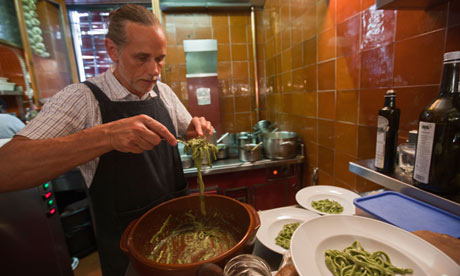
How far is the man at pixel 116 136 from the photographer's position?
0.98 m

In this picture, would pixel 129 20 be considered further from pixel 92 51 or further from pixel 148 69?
pixel 92 51

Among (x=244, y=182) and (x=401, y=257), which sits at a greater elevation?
(x=401, y=257)

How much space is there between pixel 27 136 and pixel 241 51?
3.21 metres

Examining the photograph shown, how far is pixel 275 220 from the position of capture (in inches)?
52.4

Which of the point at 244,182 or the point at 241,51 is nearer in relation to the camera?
the point at 244,182

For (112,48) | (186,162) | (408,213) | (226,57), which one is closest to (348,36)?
(408,213)

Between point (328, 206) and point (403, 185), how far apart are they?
1.98 feet

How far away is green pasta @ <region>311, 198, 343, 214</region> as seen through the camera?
1.41 metres

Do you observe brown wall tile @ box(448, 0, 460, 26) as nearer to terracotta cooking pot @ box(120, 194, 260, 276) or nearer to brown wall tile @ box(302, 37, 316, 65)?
brown wall tile @ box(302, 37, 316, 65)

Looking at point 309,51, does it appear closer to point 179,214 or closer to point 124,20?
point 124,20

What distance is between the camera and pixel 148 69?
4.37 ft

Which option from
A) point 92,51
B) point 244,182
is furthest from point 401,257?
point 92,51

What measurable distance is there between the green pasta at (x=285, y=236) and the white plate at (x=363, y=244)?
0.39 meters

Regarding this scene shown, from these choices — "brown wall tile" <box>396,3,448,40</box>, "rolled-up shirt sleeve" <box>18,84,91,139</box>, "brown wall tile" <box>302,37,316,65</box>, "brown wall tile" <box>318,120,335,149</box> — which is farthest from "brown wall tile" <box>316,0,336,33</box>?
"rolled-up shirt sleeve" <box>18,84,91,139</box>
